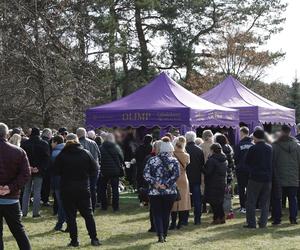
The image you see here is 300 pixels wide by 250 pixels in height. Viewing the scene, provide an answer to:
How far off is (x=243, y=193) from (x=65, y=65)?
472 inches

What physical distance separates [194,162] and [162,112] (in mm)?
4386

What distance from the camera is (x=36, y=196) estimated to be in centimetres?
1133

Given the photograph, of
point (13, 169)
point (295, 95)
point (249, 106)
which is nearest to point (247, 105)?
point (249, 106)

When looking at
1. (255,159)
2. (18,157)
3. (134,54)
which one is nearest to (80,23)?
(134,54)

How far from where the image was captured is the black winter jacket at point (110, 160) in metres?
12.5

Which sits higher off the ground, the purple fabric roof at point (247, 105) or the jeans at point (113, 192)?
the purple fabric roof at point (247, 105)

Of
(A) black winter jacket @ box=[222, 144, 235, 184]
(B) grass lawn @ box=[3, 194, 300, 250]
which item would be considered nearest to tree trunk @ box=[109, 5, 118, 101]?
(A) black winter jacket @ box=[222, 144, 235, 184]

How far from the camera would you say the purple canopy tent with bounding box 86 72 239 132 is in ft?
47.9

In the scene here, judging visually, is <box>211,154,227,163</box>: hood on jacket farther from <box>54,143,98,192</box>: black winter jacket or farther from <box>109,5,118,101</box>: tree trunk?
<box>109,5,118,101</box>: tree trunk

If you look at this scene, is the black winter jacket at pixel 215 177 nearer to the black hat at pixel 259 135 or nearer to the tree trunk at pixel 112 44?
the black hat at pixel 259 135

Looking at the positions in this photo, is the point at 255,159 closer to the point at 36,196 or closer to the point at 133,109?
the point at 36,196

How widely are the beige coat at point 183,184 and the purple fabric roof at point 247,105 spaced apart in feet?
28.7

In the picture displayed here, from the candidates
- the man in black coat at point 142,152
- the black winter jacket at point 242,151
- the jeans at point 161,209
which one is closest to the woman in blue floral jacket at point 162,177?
the jeans at point 161,209

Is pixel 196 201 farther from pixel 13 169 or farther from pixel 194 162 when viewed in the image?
pixel 13 169
